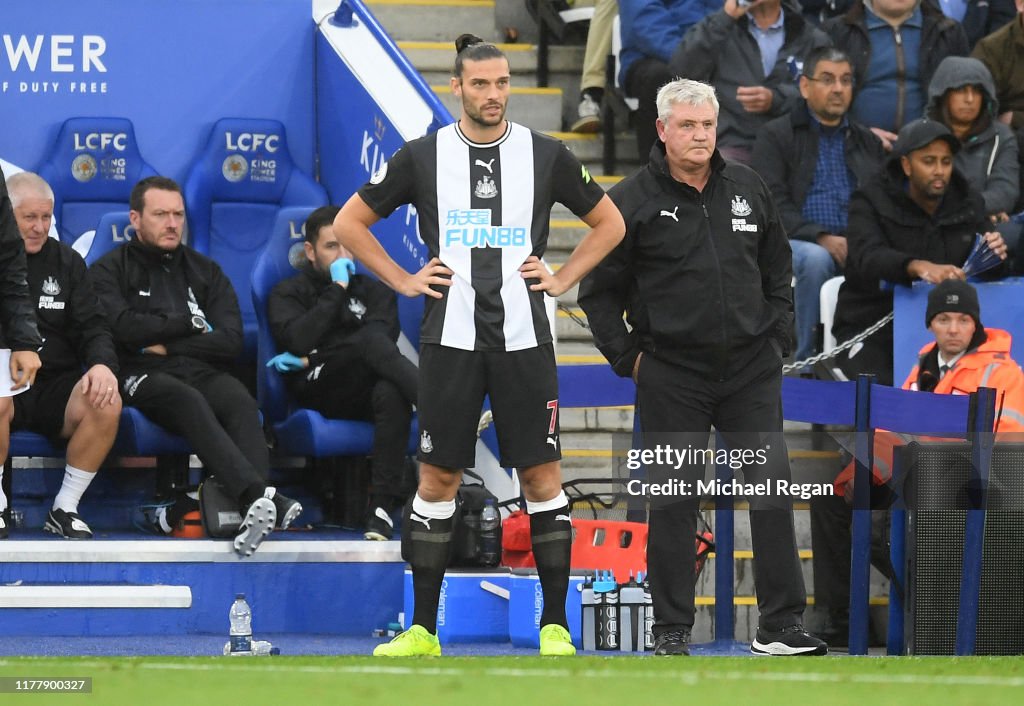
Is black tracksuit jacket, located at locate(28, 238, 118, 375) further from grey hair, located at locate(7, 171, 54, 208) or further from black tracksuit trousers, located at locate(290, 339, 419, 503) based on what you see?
black tracksuit trousers, located at locate(290, 339, 419, 503)

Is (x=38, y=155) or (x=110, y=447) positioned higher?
(x=38, y=155)

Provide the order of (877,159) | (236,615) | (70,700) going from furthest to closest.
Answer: (877,159) < (236,615) < (70,700)

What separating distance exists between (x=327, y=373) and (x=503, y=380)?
7.48 feet

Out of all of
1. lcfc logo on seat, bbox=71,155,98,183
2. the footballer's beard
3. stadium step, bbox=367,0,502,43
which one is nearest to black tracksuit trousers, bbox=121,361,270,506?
lcfc logo on seat, bbox=71,155,98,183

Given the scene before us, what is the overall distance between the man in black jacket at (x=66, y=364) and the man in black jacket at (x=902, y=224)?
126 inches

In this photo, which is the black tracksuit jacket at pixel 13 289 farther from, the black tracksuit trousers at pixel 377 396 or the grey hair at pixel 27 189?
the black tracksuit trousers at pixel 377 396

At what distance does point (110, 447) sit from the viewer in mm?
6840

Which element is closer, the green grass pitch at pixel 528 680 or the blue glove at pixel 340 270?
the green grass pitch at pixel 528 680

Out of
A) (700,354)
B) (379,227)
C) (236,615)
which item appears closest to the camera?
(700,354)

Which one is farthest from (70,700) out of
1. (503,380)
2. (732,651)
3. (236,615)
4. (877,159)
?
(877,159)

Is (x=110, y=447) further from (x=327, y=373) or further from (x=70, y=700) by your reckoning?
(x=70, y=700)

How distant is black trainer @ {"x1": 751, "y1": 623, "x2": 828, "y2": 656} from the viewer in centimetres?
528

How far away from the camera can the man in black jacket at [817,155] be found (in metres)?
8.36

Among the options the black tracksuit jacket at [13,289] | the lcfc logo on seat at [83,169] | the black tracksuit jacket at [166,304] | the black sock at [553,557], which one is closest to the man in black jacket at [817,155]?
the black tracksuit jacket at [166,304]
